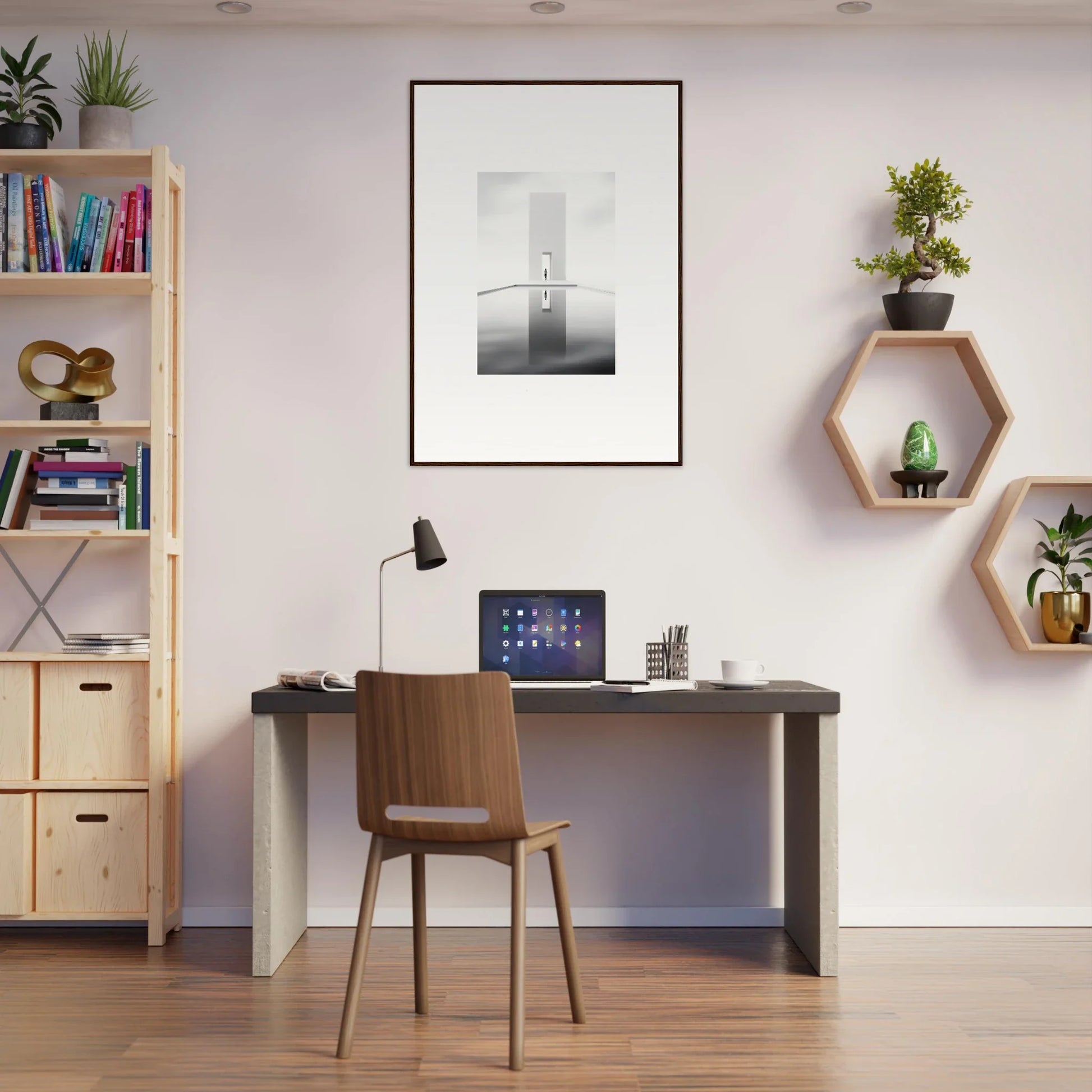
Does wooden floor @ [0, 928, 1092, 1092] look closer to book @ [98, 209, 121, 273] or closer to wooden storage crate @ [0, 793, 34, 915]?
wooden storage crate @ [0, 793, 34, 915]

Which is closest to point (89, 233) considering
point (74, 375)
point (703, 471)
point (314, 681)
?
point (74, 375)

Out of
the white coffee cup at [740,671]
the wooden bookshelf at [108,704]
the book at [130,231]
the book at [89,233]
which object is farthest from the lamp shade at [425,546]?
the book at [89,233]

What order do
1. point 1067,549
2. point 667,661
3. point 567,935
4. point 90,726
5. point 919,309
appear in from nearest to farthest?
point 567,935 → point 667,661 → point 90,726 → point 919,309 → point 1067,549

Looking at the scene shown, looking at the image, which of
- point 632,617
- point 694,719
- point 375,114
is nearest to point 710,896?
point 694,719

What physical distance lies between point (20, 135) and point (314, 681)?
6.34 feet

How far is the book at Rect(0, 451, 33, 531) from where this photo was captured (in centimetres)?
350

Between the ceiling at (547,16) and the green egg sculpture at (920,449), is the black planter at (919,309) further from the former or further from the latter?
the ceiling at (547,16)

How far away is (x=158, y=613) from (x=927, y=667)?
95.1 inches

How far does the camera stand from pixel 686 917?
3611mm

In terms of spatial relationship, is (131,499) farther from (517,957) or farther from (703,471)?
(517,957)

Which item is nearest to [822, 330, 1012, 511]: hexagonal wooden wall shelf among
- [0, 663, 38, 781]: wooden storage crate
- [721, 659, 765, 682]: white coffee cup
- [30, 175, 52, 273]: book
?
[721, 659, 765, 682]: white coffee cup

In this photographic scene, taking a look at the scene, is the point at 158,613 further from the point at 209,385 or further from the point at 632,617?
the point at 632,617

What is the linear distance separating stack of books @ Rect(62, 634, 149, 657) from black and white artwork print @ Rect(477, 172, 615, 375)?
4.47 ft

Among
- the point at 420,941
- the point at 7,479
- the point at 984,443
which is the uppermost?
the point at 984,443
